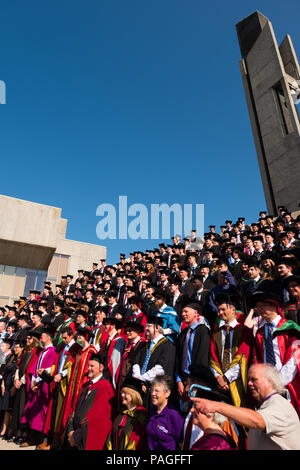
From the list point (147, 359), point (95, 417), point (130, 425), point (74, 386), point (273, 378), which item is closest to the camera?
point (273, 378)

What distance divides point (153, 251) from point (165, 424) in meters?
9.94

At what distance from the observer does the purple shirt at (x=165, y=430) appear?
2756 millimetres

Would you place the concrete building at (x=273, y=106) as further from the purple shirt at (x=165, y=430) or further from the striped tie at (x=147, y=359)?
the purple shirt at (x=165, y=430)

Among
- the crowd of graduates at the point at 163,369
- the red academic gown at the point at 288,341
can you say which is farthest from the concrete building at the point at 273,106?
the red academic gown at the point at 288,341

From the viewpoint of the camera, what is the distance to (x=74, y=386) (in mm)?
4391

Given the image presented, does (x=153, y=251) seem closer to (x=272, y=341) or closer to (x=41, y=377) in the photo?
(x=41, y=377)

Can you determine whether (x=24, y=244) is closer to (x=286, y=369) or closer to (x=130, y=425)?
(x=130, y=425)

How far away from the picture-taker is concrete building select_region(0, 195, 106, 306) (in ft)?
56.3

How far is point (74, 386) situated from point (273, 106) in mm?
20201

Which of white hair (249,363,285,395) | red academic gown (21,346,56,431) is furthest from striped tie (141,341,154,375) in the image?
red academic gown (21,346,56,431)

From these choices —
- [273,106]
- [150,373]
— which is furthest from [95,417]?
[273,106]

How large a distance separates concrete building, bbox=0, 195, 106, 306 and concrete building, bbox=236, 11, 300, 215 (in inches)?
556

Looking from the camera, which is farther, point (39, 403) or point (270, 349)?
point (39, 403)

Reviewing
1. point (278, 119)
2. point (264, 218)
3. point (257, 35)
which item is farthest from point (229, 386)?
point (257, 35)
